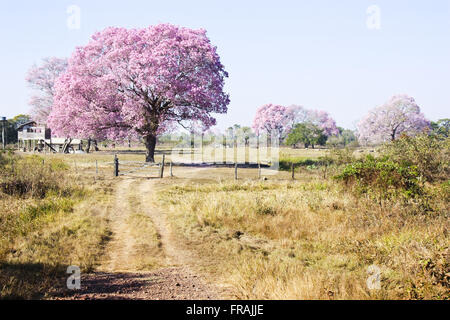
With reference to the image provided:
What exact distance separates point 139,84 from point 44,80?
1270 inches

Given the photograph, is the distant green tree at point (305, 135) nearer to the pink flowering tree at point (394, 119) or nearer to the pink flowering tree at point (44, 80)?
the pink flowering tree at point (394, 119)

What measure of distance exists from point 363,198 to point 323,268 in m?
6.49

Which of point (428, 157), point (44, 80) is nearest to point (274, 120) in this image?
point (44, 80)

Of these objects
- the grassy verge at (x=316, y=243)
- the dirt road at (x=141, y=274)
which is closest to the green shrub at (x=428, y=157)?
the grassy verge at (x=316, y=243)

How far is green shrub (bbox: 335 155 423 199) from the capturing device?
12.9 metres

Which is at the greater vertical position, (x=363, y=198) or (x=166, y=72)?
(x=166, y=72)

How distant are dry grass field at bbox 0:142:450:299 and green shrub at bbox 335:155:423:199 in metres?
0.49

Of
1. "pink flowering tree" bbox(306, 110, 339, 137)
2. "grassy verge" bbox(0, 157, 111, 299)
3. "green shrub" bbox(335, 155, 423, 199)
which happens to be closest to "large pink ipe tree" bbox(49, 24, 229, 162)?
"grassy verge" bbox(0, 157, 111, 299)

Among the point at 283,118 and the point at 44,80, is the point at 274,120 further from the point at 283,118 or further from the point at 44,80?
the point at 44,80

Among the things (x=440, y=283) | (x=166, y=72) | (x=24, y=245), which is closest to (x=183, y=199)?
(x=24, y=245)

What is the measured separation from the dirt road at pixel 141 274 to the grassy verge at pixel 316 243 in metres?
0.49

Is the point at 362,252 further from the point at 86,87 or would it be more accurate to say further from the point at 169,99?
the point at 86,87

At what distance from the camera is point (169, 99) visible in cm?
2811

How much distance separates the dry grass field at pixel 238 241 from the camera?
615cm
